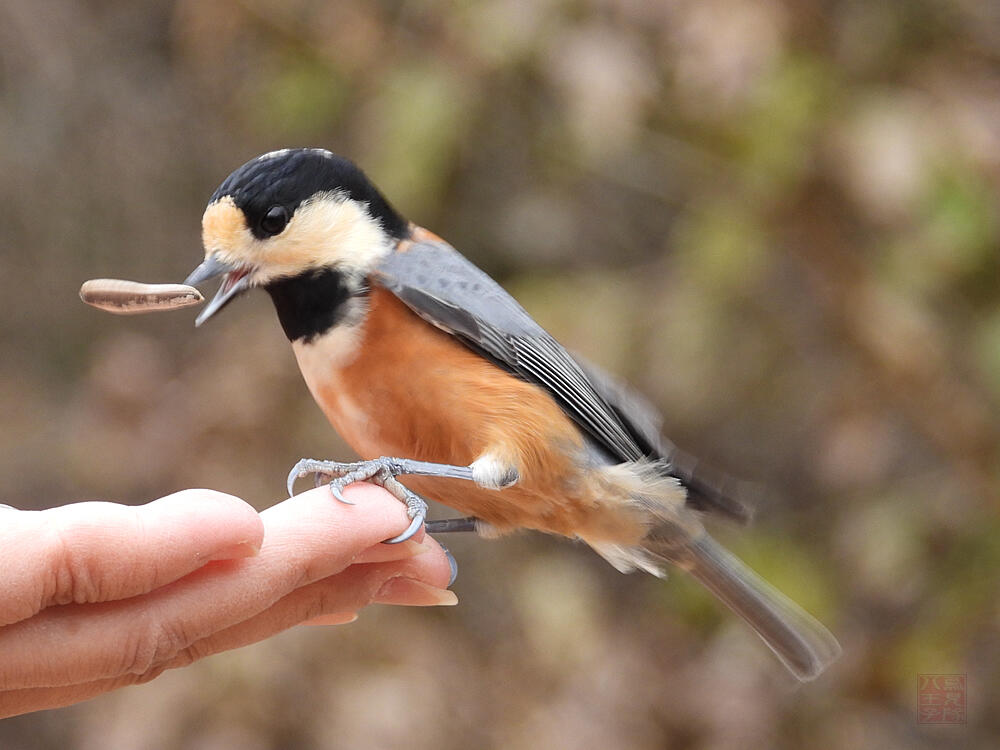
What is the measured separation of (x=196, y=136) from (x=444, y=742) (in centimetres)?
291

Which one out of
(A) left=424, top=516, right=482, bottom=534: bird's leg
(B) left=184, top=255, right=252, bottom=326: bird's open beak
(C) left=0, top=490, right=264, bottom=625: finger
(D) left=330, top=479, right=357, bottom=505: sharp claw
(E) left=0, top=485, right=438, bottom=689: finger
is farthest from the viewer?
(A) left=424, top=516, right=482, bottom=534: bird's leg

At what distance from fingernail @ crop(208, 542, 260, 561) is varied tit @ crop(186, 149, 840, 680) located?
0.86ft

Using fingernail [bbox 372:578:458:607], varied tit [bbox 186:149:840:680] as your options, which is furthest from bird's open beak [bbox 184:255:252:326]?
fingernail [bbox 372:578:458:607]

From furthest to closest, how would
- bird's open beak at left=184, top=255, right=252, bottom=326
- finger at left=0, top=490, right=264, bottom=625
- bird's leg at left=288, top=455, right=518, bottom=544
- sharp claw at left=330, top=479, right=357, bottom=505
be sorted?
bird's open beak at left=184, top=255, right=252, bottom=326
bird's leg at left=288, top=455, right=518, bottom=544
sharp claw at left=330, top=479, right=357, bottom=505
finger at left=0, top=490, right=264, bottom=625

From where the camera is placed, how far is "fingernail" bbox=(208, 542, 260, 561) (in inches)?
64.0

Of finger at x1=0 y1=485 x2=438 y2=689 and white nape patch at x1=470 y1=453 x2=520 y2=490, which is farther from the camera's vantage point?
→ white nape patch at x1=470 y1=453 x2=520 y2=490

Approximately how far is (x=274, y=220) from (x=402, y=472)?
20.8 inches

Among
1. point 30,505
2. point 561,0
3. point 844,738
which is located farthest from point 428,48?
point 30,505

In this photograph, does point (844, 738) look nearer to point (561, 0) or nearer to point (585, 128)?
point (585, 128)

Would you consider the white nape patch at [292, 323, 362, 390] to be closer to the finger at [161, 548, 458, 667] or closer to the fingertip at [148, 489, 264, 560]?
the finger at [161, 548, 458, 667]

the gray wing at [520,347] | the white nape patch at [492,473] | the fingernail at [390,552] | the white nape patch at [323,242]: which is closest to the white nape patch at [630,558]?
the gray wing at [520,347]

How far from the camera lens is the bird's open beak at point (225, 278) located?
80.7 inches

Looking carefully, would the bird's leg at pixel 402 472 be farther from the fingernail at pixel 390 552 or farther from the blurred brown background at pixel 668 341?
the blurred brown background at pixel 668 341

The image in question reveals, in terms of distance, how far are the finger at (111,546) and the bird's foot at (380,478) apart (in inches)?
9.0
